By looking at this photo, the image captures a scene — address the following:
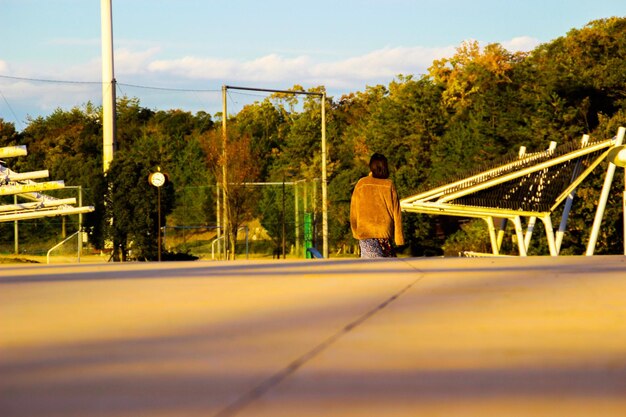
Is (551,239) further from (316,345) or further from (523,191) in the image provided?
(316,345)

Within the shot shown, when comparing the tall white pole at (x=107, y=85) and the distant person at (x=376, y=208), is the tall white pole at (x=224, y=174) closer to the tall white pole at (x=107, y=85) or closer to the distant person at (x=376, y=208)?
the tall white pole at (x=107, y=85)

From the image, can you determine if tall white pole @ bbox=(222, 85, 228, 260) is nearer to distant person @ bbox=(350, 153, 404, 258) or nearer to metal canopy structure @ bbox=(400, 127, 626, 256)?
metal canopy structure @ bbox=(400, 127, 626, 256)

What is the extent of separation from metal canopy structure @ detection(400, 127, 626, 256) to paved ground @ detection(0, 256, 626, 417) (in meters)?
31.8

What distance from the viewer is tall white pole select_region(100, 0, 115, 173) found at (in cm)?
4384

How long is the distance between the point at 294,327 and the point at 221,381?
76.5 inches

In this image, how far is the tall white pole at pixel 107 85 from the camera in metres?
43.8

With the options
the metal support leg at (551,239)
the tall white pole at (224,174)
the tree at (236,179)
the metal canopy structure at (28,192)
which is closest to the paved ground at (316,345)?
the metal support leg at (551,239)

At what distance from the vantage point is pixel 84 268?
12.3 meters

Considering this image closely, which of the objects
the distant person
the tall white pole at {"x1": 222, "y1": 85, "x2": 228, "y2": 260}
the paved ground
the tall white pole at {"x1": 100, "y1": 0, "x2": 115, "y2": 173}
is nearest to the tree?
the tall white pole at {"x1": 222, "y1": 85, "x2": 228, "y2": 260}

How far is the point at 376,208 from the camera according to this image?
1472 cm

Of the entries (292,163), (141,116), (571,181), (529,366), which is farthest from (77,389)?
(141,116)

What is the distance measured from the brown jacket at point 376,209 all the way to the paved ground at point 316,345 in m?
3.92

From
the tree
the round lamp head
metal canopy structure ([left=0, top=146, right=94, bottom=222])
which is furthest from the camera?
the tree

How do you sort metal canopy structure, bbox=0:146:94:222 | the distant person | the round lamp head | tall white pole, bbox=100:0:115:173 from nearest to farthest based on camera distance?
the distant person < the round lamp head < tall white pole, bbox=100:0:115:173 < metal canopy structure, bbox=0:146:94:222
